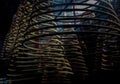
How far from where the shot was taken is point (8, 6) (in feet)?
7.70

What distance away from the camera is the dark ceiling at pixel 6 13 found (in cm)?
230

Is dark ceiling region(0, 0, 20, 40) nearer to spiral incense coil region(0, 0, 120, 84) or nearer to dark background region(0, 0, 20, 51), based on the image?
dark background region(0, 0, 20, 51)

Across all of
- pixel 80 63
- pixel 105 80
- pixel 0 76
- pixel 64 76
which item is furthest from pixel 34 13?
pixel 105 80

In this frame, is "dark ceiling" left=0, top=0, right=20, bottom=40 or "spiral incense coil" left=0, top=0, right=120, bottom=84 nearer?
"spiral incense coil" left=0, top=0, right=120, bottom=84

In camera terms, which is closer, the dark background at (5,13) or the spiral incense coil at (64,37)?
the spiral incense coil at (64,37)

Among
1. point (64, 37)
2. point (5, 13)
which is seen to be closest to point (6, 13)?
point (5, 13)

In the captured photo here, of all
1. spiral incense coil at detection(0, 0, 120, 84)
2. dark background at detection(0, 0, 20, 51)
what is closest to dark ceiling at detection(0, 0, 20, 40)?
dark background at detection(0, 0, 20, 51)

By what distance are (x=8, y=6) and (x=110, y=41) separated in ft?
5.73

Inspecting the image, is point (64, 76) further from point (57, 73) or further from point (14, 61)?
point (14, 61)

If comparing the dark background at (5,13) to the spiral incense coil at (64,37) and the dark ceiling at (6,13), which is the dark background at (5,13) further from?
the spiral incense coil at (64,37)

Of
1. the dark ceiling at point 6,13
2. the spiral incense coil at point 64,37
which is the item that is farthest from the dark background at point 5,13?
the spiral incense coil at point 64,37

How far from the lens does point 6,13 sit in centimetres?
245

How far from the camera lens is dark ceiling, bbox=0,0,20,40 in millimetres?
2305

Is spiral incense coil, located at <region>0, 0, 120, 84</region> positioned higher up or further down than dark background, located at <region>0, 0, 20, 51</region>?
further down
